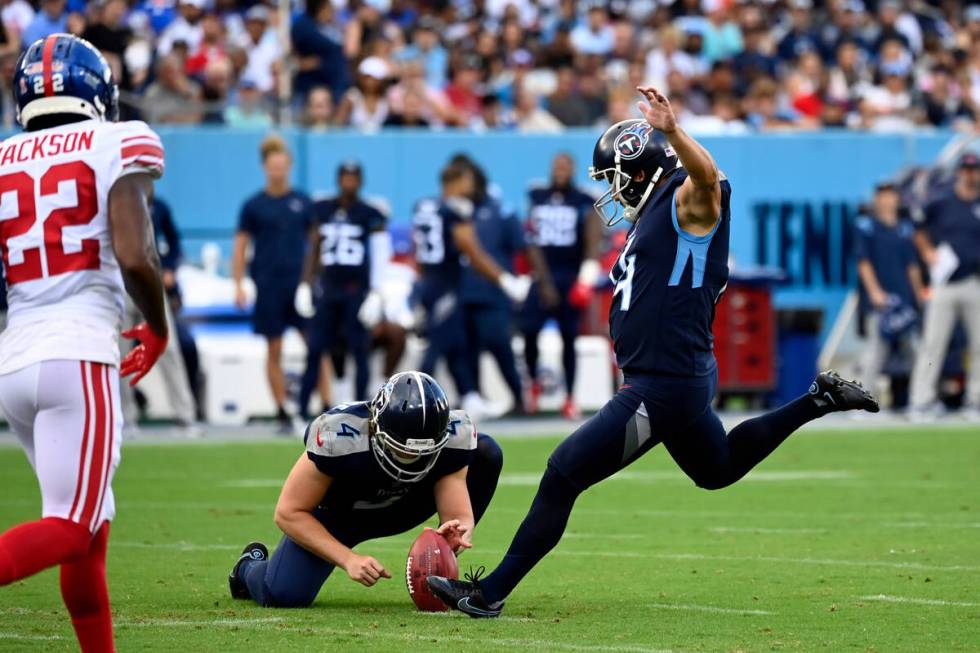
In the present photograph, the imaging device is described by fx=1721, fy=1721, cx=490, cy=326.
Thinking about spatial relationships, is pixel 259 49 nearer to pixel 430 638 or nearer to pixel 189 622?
pixel 189 622

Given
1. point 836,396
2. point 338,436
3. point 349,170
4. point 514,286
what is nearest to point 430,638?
point 338,436

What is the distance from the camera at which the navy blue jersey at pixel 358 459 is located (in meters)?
5.58

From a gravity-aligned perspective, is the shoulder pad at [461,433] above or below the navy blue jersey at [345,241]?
below

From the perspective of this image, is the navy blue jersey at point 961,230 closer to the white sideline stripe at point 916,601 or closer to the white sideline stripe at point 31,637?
the white sideline stripe at point 916,601

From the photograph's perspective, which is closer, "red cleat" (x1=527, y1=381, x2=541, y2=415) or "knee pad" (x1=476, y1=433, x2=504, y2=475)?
"knee pad" (x1=476, y1=433, x2=504, y2=475)

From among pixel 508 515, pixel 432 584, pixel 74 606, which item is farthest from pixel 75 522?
pixel 508 515

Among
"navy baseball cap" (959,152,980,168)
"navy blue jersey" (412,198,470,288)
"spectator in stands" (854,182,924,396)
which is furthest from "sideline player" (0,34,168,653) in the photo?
"spectator in stands" (854,182,924,396)

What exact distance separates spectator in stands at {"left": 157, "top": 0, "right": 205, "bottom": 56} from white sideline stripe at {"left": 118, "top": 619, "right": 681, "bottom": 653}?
12245mm

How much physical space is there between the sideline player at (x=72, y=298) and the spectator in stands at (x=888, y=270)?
11214 millimetres

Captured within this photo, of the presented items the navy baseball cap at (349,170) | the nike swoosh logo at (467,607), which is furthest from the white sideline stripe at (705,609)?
the navy baseball cap at (349,170)

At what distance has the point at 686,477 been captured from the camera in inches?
408

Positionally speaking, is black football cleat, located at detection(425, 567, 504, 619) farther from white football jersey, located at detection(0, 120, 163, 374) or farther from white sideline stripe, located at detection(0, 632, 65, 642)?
white football jersey, located at detection(0, 120, 163, 374)

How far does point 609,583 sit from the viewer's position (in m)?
6.29

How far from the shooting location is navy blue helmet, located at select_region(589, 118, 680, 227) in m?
5.69
